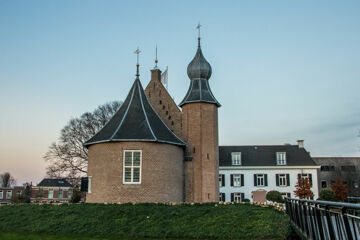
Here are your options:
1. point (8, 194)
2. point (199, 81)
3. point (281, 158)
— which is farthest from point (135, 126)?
point (8, 194)

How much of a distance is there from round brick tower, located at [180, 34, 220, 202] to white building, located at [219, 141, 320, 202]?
62.3 ft

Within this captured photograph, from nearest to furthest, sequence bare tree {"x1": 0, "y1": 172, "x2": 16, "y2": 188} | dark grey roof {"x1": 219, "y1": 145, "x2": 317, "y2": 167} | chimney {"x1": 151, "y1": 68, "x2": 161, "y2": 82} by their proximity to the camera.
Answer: chimney {"x1": 151, "y1": 68, "x2": 161, "y2": 82}
dark grey roof {"x1": 219, "y1": 145, "x2": 317, "y2": 167}
bare tree {"x1": 0, "y1": 172, "x2": 16, "y2": 188}

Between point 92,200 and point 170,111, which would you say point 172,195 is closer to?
point 92,200

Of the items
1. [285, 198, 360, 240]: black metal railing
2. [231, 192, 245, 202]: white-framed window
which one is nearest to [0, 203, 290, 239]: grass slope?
[285, 198, 360, 240]: black metal railing

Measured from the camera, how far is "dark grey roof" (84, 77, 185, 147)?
74.2 ft

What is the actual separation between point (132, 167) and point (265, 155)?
28.1 metres

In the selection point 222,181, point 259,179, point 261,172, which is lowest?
point 222,181

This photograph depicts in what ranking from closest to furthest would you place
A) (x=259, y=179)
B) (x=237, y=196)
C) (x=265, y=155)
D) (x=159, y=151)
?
(x=159, y=151), (x=237, y=196), (x=259, y=179), (x=265, y=155)

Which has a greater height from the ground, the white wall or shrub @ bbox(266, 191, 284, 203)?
the white wall

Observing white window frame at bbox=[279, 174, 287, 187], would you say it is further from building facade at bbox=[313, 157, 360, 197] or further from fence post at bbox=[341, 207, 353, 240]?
fence post at bbox=[341, 207, 353, 240]

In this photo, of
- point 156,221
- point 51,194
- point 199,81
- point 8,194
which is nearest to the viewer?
point 156,221

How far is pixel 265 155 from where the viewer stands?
153 ft

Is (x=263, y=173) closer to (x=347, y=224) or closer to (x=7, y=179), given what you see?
(x=347, y=224)

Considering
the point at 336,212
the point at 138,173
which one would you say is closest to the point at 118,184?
the point at 138,173
